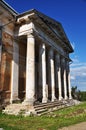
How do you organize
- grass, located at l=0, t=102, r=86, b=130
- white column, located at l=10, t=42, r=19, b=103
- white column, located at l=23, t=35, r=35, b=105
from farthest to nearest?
white column, located at l=10, t=42, r=19, b=103 → white column, located at l=23, t=35, r=35, b=105 → grass, located at l=0, t=102, r=86, b=130

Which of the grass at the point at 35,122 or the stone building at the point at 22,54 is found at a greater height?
the stone building at the point at 22,54

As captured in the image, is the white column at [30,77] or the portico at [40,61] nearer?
the white column at [30,77]

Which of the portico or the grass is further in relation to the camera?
the portico

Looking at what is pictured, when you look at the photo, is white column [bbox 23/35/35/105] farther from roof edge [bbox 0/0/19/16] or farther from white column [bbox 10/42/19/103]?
roof edge [bbox 0/0/19/16]

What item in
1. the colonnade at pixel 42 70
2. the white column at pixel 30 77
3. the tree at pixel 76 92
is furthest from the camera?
the tree at pixel 76 92

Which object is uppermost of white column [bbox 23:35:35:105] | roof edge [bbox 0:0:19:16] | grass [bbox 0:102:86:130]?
roof edge [bbox 0:0:19:16]

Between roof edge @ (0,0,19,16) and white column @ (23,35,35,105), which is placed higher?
roof edge @ (0,0,19,16)

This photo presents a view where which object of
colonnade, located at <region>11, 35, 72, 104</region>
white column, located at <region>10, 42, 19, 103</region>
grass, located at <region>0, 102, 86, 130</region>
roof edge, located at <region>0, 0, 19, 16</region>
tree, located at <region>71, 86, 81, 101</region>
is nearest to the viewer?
grass, located at <region>0, 102, 86, 130</region>

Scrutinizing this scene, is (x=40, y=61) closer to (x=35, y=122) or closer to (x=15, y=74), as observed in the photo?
(x=15, y=74)

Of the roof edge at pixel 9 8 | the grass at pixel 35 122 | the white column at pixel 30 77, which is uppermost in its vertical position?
the roof edge at pixel 9 8

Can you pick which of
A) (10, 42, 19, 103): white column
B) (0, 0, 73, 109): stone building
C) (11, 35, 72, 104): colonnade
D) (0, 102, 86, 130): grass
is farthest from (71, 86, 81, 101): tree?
(0, 102, 86, 130): grass

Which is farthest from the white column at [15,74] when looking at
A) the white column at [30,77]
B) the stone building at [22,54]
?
the white column at [30,77]

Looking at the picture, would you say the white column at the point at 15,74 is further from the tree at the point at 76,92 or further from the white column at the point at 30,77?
the tree at the point at 76,92

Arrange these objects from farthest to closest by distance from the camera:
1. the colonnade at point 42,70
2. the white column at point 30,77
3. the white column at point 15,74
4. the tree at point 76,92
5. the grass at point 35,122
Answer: the tree at point 76,92, the white column at point 15,74, the colonnade at point 42,70, the white column at point 30,77, the grass at point 35,122
